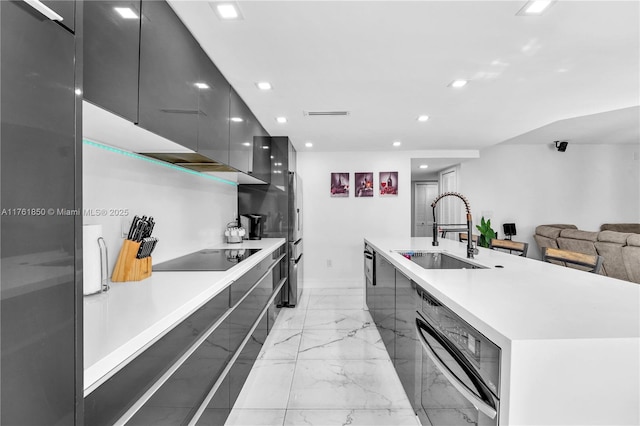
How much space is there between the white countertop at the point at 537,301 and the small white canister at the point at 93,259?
1437mm

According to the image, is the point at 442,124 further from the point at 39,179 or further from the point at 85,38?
the point at 39,179

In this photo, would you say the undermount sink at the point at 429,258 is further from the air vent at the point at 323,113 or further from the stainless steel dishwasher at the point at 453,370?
the air vent at the point at 323,113

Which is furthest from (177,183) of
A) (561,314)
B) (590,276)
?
(590,276)

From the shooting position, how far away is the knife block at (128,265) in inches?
59.2

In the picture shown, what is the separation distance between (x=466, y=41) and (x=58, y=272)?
209 cm

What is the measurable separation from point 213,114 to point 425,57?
4.60 feet

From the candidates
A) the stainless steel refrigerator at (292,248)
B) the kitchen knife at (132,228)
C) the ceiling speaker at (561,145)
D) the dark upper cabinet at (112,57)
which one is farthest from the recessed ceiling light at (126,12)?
the ceiling speaker at (561,145)

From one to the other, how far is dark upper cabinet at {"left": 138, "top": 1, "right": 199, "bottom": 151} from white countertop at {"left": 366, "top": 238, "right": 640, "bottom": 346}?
1.41m

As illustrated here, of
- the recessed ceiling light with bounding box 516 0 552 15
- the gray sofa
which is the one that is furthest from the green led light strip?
the gray sofa

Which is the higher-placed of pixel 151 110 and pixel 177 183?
pixel 151 110

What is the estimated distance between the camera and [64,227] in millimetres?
553

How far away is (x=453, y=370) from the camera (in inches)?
44.8

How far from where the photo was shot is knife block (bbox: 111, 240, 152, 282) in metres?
1.50

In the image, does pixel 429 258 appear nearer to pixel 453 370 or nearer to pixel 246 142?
pixel 453 370
